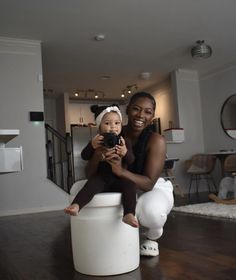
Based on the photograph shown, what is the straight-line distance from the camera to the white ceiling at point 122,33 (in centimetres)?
412

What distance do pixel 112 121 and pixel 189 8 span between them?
319 centimetres

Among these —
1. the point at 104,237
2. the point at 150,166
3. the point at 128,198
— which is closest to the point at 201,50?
the point at 150,166

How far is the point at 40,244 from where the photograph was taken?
7.89ft

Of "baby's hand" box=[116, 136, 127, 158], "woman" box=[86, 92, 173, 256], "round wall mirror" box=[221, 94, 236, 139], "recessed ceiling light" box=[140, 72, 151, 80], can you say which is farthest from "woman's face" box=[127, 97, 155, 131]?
"recessed ceiling light" box=[140, 72, 151, 80]

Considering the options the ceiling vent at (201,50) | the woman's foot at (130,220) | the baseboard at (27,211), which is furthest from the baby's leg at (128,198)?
the ceiling vent at (201,50)

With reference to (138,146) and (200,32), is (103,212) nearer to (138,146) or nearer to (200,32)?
(138,146)

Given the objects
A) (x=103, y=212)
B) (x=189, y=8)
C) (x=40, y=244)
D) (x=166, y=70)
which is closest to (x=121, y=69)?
(x=166, y=70)

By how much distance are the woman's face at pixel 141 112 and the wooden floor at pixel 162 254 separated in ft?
2.42

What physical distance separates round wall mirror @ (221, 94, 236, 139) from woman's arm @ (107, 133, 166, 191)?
5.22 m

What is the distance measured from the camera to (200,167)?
6434mm

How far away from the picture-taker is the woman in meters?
1.66

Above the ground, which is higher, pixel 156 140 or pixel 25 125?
pixel 25 125

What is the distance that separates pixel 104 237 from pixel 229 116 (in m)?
5.80

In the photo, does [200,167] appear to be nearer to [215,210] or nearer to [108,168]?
[215,210]
